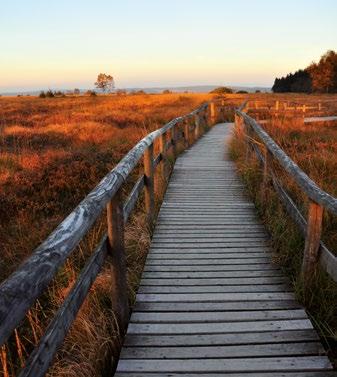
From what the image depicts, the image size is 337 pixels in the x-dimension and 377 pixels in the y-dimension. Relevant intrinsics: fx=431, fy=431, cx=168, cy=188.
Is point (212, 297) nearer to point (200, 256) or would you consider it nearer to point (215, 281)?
Result: point (215, 281)

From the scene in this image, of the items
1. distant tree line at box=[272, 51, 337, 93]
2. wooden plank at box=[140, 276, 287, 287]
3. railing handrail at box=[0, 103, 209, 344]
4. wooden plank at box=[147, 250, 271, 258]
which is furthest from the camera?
distant tree line at box=[272, 51, 337, 93]

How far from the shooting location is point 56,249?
192 centimetres

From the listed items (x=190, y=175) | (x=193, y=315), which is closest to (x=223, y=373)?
(x=193, y=315)

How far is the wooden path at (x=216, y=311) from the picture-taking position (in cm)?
299

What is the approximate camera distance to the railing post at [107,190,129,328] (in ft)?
10.6

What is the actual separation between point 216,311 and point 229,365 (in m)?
0.73

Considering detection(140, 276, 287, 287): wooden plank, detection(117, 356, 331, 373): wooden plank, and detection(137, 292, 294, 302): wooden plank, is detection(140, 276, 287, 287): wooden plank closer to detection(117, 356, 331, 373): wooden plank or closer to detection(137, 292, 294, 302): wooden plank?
detection(137, 292, 294, 302): wooden plank

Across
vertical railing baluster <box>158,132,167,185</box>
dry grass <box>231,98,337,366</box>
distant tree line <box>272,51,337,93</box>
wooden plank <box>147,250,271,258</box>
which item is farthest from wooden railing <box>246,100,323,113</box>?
distant tree line <box>272,51,337,93</box>

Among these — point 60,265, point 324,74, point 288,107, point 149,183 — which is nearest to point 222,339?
point 60,265

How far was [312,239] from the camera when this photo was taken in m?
3.69

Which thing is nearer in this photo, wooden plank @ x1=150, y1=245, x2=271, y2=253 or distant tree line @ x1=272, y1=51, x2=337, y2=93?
wooden plank @ x1=150, y1=245, x2=271, y2=253

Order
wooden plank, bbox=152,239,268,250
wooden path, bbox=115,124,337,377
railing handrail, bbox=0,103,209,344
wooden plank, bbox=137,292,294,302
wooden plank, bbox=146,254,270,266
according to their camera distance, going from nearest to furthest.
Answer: railing handrail, bbox=0,103,209,344
wooden path, bbox=115,124,337,377
wooden plank, bbox=137,292,294,302
wooden plank, bbox=146,254,270,266
wooden plank, bbox=152,239,268,250

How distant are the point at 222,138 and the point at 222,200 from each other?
344 inches

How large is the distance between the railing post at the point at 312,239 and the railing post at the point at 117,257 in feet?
5.23
